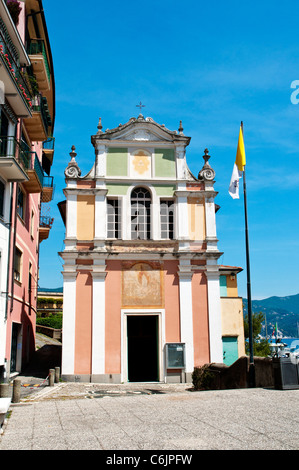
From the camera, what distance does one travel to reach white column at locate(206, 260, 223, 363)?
21.7m

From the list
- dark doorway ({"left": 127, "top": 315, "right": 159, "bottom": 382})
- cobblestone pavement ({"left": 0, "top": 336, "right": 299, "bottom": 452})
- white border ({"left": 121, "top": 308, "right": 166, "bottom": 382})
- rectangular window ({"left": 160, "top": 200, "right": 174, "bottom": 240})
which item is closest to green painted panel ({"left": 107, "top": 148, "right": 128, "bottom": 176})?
rectangular window ({"left": 160, "top": 200, "right": 174, "bottom": 240})

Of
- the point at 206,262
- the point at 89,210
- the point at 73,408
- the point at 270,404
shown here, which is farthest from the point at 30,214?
the point at 270,404

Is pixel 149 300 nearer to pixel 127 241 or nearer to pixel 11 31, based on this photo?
pixel 127 241

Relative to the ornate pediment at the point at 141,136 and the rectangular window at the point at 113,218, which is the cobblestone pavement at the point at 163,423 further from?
the ornate pediment at the point at 141,136

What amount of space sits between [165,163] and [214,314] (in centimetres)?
827

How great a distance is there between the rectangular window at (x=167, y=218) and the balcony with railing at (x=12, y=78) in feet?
26.8

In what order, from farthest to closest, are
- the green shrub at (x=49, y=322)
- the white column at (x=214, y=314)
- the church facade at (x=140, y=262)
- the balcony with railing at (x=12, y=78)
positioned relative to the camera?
1. the green shrub at (x=49, y=322)
2. the white column at (x=214, y=314)
3. the church facade at (x=140, y=262)
4. the balcony with railing at (x=12, y=78)

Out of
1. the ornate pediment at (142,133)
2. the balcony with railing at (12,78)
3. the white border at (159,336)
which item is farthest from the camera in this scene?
the ornate pediment at (142,133)

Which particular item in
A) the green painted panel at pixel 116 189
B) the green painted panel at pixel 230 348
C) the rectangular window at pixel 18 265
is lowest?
the green painted panel at pixel 230 348

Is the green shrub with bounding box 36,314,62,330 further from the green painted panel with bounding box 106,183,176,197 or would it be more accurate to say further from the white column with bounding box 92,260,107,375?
the green painted panel with bounding box 106,183,176,197

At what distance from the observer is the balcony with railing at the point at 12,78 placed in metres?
16.5

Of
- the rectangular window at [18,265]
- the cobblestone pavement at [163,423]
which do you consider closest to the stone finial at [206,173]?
the rectangular window at [18,265]

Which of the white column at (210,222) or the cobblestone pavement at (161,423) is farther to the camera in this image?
the white column at (210,222)

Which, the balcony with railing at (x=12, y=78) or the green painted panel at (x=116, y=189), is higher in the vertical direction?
the balcony with railing at (x=12, y=78)
